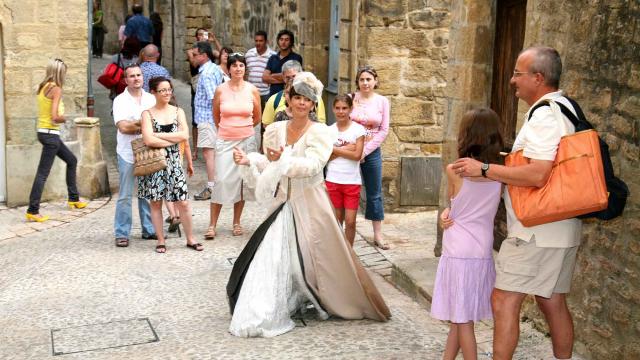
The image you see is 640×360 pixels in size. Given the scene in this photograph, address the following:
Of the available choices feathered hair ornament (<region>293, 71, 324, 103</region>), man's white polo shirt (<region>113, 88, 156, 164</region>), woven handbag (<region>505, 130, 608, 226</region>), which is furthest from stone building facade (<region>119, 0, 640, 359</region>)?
man's white polo shirt (<region>113, 88, 156, 164</region>)

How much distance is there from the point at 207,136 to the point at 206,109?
0.42m

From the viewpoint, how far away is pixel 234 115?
28.2 feet

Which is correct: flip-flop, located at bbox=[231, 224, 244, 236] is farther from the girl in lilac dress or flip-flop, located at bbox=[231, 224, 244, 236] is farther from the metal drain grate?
the girl in lilac dress

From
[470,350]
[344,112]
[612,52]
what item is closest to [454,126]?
[344,112]

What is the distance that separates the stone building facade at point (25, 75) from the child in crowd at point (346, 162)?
4.12 m

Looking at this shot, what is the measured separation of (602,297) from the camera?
501 centimetres

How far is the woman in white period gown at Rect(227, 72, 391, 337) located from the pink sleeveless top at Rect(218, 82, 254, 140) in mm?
2485

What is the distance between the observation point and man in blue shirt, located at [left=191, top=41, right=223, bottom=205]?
33.5ft

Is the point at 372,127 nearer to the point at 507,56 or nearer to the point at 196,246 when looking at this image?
the point at 507,56

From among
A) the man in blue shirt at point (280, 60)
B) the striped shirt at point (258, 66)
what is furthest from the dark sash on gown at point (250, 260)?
the striped shirt at point (258, 66)

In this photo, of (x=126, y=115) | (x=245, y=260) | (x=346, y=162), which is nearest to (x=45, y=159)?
(x=126, y=115)

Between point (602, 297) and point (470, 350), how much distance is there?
87 cm

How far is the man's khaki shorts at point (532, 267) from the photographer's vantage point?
4340 mm

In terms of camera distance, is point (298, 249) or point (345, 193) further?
point (345, 193)
